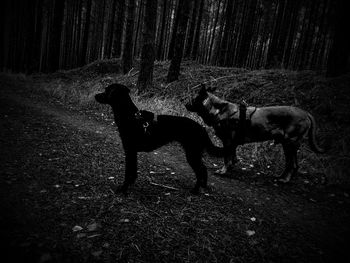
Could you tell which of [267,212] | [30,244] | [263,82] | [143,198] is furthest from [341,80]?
[30,244]

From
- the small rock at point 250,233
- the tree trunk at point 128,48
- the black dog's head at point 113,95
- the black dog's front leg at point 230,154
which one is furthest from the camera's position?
the tree trunk at point 128,48

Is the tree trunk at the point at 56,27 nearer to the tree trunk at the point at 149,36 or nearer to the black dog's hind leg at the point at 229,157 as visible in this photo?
the tree trunk at the point at 149,36

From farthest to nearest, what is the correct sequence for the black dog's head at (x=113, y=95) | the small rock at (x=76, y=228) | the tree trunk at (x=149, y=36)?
1. the tree trunk at (x=149, y=36)
2. the black dog's head at (x=113, y=95)
3. the small rock at (x=76, y=228)

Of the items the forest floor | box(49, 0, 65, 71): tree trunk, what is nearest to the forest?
the forest floor

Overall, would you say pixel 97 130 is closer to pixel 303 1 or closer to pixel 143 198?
pixel 143 198

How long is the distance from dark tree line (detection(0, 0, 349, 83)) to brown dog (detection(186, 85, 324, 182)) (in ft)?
18.5

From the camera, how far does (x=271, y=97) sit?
861 centimetres

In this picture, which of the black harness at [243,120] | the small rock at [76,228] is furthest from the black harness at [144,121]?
the black harness at [243,120]

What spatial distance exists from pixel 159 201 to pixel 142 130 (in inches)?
45.3

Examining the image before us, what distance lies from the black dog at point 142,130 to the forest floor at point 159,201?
669mm

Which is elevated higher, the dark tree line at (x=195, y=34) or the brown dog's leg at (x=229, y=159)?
the dark tree line at (x=195, y=34)

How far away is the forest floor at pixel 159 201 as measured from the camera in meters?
2.63

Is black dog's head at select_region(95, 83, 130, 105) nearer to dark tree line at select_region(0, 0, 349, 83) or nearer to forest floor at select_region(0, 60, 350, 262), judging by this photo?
forest floor at select_region(0, 60, 350, 262)

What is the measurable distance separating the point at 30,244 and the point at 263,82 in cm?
945
